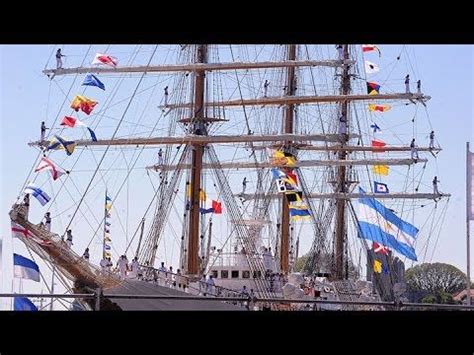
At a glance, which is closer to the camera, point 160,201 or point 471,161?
point 471,161

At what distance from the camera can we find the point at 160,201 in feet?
119

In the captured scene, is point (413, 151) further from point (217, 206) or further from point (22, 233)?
point (22, 233)

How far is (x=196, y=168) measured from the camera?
34.7 meters

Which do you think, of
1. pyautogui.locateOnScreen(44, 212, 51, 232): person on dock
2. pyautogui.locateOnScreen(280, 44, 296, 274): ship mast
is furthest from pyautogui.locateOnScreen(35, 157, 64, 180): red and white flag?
pyautogui.locateOnScreen(280, 44, 296, 274): ship mast

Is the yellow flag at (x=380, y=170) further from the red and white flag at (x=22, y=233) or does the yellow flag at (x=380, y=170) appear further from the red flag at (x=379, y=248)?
the red and white flag at (x=22, y=233)

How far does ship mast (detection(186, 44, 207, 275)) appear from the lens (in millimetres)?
33656

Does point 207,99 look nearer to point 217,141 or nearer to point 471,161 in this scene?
point 217,141

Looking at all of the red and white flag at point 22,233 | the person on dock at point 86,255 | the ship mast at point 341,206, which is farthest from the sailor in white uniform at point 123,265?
the ship mast at point 341,206

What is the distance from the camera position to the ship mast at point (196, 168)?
3366 centimetres

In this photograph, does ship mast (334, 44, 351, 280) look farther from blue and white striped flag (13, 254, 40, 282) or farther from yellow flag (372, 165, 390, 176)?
blue and white striped flag (13, 254, 40, 282)
